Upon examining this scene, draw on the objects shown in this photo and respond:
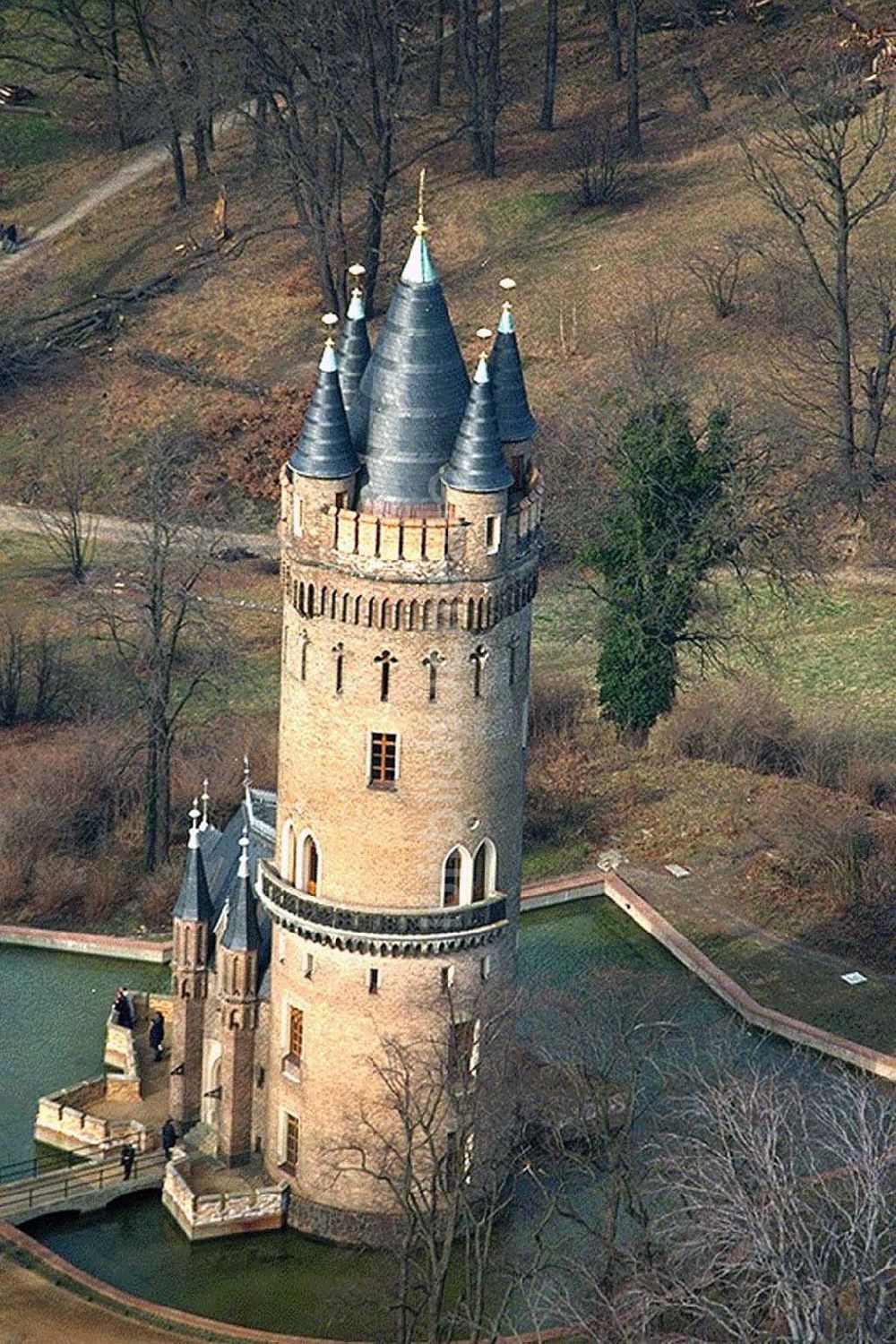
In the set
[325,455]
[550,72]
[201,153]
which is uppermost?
[550,72]

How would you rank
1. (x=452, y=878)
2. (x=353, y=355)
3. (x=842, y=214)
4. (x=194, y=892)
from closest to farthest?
(x=353, y=355), (x=452, y=878), (x=194, y=892), (x=842, y=214)

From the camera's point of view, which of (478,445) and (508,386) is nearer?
(478,445)

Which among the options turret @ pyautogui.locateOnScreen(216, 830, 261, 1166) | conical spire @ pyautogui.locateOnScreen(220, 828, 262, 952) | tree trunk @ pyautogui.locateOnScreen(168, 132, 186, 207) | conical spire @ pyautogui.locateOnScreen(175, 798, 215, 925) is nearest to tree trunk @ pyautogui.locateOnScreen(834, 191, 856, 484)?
tree trunk @ pyautogui.locateOnScreen(168, 132, 186, 207)

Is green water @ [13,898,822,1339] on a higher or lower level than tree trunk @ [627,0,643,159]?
lower

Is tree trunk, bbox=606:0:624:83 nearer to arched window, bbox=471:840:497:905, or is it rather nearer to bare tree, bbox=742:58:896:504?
bare tree, bbox=742:58:896:504

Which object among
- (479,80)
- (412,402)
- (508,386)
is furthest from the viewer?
(479,80)

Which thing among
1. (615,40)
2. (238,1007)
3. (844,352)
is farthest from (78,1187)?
(615,40)

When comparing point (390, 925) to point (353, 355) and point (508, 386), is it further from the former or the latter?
point (353, 355)

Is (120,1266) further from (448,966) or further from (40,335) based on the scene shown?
(40,335)
